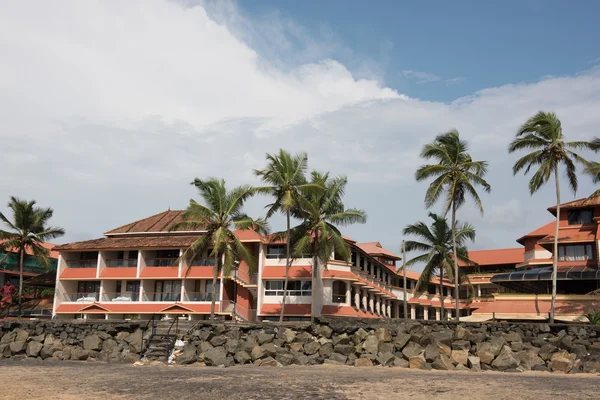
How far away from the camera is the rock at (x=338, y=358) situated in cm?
2810

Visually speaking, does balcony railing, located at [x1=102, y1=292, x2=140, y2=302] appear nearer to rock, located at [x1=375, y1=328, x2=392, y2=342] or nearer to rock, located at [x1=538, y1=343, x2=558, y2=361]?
rock, located at [x1=375, y1=328, x2=392, y2=342]

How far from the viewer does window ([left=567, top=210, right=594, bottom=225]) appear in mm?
47688

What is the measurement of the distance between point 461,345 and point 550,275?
1581 cm

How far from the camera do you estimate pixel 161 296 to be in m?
51.0

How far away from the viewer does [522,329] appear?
2884cm

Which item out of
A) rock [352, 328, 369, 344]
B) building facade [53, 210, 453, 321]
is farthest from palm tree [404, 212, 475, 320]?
rock [352, 328, 369, 344]

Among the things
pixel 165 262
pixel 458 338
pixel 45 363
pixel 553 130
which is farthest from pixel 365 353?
pixel 165 262

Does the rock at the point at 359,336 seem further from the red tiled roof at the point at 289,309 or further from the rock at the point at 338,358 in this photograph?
the red tiled roof at the point at 289,309

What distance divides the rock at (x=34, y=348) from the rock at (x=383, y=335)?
1778 cm

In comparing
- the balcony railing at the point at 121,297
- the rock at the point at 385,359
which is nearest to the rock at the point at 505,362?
the rock at the point at 385,359

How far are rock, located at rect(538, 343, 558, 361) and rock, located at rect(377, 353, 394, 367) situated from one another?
21.7 ft

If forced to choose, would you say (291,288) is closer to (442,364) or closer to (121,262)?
(121,262)

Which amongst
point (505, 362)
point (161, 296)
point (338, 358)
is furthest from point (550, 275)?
point (161, 296)

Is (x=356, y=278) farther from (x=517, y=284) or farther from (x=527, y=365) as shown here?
(x=527, y=365)
